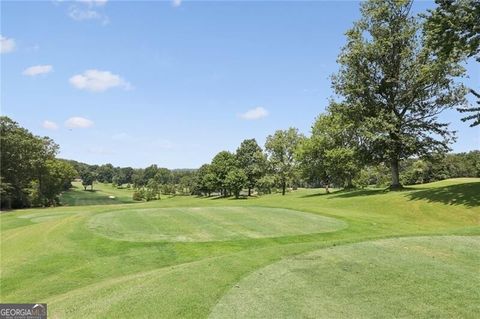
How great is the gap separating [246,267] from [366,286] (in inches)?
148

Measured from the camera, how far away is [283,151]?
8019cm

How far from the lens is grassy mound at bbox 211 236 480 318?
305 inches

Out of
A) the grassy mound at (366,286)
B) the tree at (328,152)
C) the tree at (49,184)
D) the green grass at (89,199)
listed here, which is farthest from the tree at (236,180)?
the grassy mound at (366,286)

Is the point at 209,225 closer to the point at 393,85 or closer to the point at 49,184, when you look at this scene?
the point at 393,85

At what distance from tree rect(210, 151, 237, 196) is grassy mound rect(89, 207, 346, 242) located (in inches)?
2447

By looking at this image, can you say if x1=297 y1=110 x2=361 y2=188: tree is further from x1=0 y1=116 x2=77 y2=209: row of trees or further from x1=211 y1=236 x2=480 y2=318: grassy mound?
x1=0 y1=116 x2=77 y2=209: row of trees

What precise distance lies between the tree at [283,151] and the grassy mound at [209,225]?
168ft

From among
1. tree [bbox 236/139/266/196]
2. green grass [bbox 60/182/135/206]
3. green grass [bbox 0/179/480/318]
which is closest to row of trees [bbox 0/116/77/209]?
green grass [bbox 60/182/135/206]

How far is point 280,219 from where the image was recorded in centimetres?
2433

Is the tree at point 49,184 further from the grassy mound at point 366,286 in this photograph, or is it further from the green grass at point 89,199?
the grassy mound at point 366,286

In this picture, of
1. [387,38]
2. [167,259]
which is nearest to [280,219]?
[167,259]

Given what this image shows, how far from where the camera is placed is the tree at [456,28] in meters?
24.4

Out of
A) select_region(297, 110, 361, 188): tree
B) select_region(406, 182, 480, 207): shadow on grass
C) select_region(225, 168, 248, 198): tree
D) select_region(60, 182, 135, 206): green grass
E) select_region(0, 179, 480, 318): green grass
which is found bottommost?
select_region(60, 182, 135, 206): green grass

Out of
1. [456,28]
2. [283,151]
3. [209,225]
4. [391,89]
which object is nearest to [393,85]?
[391,89]
